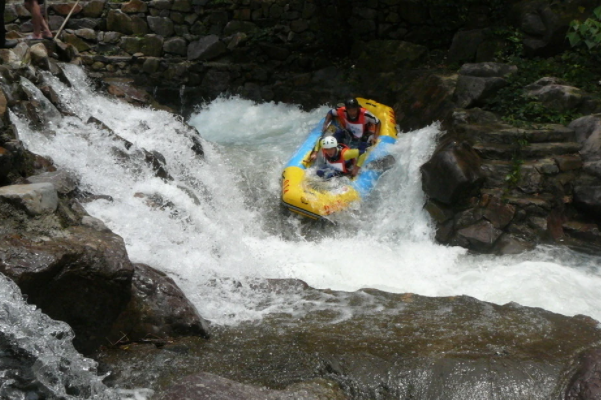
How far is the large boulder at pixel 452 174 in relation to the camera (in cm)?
682

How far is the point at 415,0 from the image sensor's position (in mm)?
10672

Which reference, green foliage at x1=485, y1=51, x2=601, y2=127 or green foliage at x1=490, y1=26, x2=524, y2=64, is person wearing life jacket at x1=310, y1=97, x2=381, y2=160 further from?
green foliage at x1=490, y1=26, x2=524, y2=64

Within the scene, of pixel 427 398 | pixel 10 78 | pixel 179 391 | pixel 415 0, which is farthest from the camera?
pixel 415 0

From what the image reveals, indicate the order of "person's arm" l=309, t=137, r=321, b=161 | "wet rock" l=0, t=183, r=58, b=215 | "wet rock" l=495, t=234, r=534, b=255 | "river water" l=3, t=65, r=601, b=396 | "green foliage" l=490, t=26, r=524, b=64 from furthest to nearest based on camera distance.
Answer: "green foliage" l=490, t=26, r=524, b=64, "person's arm" l=309, t=137, r=321, b=161, "wet rock" l=495, t=234, r=534, b=255, "river water" l=3, t=65, r=601, b=396, "wet rock" l=0, t=183, r=58, b=215

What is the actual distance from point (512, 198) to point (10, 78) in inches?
220

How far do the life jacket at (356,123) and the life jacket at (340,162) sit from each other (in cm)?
64

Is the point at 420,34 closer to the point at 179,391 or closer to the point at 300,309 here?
the point at 300,309

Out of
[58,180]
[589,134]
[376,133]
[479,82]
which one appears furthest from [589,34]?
[58,180]

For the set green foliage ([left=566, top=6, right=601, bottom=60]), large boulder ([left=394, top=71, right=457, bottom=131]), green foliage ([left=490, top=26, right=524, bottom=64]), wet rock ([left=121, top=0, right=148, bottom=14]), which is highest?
green foliage ([left=566, top=6, right=601, bottom=60])

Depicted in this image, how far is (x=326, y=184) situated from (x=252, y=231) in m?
1.09

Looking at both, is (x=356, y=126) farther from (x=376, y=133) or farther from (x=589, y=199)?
(x=589, y=199)

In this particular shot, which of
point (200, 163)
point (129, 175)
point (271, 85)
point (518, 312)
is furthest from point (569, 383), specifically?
point (271, 85)

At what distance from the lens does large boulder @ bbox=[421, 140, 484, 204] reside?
6.82 meters

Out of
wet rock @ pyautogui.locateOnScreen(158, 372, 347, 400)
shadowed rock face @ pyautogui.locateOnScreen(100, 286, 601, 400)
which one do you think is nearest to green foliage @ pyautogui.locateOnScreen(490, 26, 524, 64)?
shadowed rock face @ pyautogui.locateOnScreen(100, 286, 601, 400)
